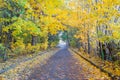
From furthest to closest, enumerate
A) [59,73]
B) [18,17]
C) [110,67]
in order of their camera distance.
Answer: [18,17] < [110,67] < [59,73]

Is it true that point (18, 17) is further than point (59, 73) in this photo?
Yes

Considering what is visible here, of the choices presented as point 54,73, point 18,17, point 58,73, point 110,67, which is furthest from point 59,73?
point 18,17

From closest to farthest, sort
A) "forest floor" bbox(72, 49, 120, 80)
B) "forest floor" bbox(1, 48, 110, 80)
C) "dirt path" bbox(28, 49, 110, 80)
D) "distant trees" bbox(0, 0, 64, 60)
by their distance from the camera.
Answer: "forest floor" bbox(72, 49, 120, 80)
"forest floor" bbox(1, 48, 110, 80)
"dirt path" bbox(28, 49, 110, 80)
"distant trees" bbox(0, 0, 64, 60)

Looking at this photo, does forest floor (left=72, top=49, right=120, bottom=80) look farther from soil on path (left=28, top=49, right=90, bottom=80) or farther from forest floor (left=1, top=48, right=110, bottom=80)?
soil on path (left=28, top=49, right=90, bottom=80)

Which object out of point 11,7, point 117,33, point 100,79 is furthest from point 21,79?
point 11,7

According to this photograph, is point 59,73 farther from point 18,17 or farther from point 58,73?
point 18,17

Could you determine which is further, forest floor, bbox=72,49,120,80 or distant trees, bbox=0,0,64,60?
distant trees, bbox=0,0,64,60

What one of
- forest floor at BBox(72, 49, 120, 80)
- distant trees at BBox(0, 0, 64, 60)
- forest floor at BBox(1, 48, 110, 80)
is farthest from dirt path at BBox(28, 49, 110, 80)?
distant trees at BBox(0, 0, 64, 60)

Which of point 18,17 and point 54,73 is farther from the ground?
point 18,17

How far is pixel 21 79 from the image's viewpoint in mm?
11641

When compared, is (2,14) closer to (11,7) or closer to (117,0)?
(11,7)

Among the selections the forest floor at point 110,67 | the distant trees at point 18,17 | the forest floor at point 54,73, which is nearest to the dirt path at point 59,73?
the forest floor at point 54,73

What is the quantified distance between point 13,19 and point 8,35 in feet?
9.78

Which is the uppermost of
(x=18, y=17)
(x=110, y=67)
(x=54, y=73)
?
(x=18, y=17)
